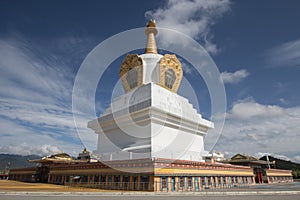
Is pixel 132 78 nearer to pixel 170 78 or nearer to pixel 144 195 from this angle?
pixel 170 78

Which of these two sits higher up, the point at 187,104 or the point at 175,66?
the point at 175,66

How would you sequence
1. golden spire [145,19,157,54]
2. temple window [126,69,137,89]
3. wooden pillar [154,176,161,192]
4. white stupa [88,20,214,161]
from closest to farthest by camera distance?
1. wooden pillar [154,176,161,192]
2. white stupa [88,20,214,161]
3. temple window [126,69,137,89]
4. golden spire [145,19,157,54]

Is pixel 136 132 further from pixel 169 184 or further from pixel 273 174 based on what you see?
pixel 273 174

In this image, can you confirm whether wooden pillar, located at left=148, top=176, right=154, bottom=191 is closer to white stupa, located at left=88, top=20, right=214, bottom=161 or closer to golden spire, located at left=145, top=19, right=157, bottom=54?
white stupa, located at left=88, top=20, right=214, bottom=161

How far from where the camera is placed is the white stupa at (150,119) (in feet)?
56.8

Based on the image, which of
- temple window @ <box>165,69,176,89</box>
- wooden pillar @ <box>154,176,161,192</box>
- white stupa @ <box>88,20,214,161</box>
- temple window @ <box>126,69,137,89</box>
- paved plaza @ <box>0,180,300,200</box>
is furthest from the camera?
temple window @ <box>126,69,137,89</box>

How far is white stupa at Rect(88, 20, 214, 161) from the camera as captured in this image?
17.3m

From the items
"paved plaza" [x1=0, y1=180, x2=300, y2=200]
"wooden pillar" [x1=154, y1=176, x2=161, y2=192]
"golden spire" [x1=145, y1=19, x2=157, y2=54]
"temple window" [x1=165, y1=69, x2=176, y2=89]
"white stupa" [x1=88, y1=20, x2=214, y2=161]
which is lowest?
"paved plaza" [x1=0, y1=180, x2=300, y2=200]

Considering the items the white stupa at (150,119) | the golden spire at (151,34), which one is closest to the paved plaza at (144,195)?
the white stupa at (150,119)

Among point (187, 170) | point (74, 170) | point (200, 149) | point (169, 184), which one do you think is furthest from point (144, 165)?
point (200, 149)

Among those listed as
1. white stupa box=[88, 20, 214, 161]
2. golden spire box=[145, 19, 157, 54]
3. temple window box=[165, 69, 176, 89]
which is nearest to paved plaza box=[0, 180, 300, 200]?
white stupa box=[88, 20, 214, 161]

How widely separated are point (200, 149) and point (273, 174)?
1390 centimetres

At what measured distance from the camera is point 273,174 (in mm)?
28609

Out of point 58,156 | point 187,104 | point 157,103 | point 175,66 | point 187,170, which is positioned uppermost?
point 175,66
